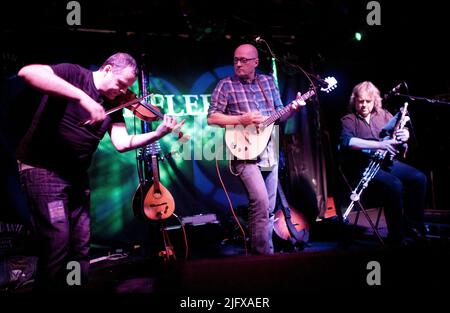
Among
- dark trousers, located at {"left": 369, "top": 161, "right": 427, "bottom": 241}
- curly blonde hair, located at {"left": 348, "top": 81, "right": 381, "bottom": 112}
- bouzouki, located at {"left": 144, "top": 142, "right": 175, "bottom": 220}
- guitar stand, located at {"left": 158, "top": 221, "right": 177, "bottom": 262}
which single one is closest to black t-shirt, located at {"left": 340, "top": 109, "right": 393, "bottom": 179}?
curly blonde hair, located at {"left": 348, "top": 81, "right": 381, "bottom": 112}

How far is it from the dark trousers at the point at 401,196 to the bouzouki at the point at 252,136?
1.52 meters

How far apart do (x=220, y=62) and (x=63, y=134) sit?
4.33 m

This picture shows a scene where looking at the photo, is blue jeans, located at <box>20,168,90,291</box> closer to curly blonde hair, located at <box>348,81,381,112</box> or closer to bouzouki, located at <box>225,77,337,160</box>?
bouzouki, located at <box>225,77,337,160</box>

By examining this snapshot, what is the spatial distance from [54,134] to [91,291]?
1163mm

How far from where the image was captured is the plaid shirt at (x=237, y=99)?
12.2ft

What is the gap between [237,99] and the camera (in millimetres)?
3715

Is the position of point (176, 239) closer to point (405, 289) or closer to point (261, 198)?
point (261, 198)

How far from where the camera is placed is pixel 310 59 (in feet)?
20.3

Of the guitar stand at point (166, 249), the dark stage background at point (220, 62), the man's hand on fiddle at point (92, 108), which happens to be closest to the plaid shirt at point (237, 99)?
the dark stage background at point (220, 62)

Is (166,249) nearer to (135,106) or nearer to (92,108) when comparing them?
(135,106)

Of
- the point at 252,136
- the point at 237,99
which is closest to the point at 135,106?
the point at 237,99

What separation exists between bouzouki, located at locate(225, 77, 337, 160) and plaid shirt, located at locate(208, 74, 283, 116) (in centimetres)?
15

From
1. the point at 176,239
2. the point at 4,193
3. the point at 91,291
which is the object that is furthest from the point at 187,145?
the point at 91,291

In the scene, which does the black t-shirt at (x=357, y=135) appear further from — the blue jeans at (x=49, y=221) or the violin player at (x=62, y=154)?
the blue jeans at (x=49, y=221)
